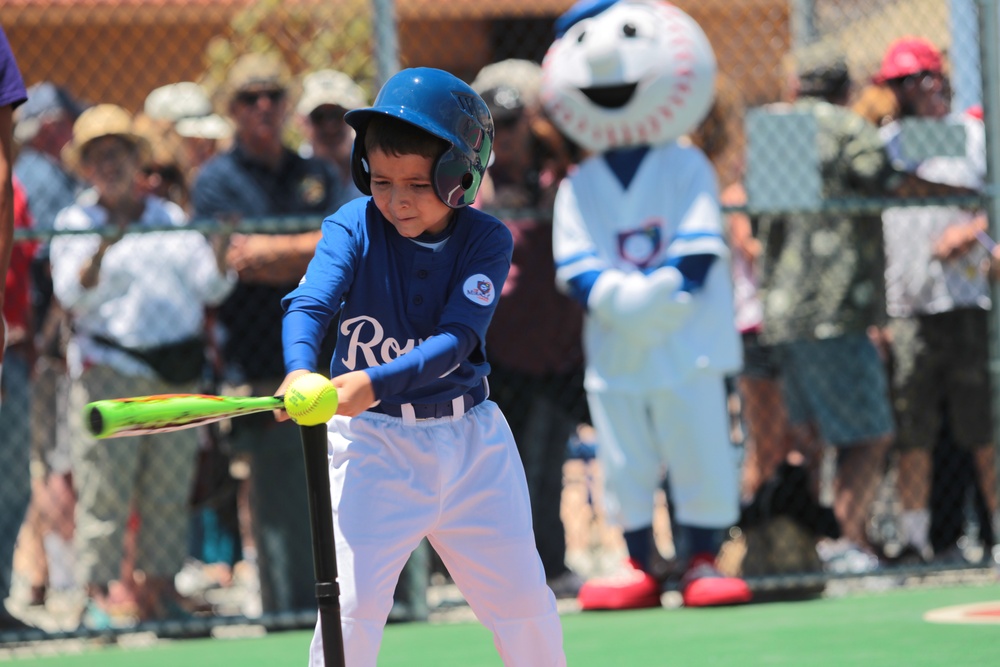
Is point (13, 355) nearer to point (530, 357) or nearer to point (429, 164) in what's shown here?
point (530, 357)

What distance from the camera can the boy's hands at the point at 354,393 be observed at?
8.92 ft

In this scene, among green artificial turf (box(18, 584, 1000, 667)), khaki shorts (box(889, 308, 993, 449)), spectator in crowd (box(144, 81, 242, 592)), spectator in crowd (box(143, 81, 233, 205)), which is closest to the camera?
green artificial turf (box(18, 584, 1000, 667))

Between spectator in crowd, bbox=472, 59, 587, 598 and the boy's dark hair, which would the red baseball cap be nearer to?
spectator in crowd, bbox=472, 59, 587, 598

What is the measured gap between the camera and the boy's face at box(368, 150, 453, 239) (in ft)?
10.1

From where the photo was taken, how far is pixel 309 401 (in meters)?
2.58

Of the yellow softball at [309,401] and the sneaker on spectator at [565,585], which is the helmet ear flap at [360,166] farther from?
the sneaker on spectator at [565,585]

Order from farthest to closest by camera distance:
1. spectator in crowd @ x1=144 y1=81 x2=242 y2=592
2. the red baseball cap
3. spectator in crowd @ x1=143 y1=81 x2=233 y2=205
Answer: spectator in crowd @ x1=143 y1=81 x2=233 y2=205, spectator in crowd @ x1=144 y1=81 x2=242 y2=592, the red baseball cap

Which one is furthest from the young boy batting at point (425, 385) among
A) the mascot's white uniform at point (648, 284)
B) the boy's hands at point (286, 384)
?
the mascot's white uniform at point (648, 284)

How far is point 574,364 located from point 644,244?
720 mm

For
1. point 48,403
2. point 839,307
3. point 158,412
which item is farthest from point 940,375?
point 158,412

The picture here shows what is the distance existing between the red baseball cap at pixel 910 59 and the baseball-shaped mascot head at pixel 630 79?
1.10m

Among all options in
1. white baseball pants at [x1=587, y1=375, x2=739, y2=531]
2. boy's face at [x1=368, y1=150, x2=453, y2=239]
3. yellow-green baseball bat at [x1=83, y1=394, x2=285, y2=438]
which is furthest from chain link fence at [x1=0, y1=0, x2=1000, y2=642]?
yellow-green baseball bat at [x1=83, y1=394, x2=285, y2=438]


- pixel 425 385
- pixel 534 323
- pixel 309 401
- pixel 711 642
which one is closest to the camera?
pixel 309 401

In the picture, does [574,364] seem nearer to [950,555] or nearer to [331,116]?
[331,116]
